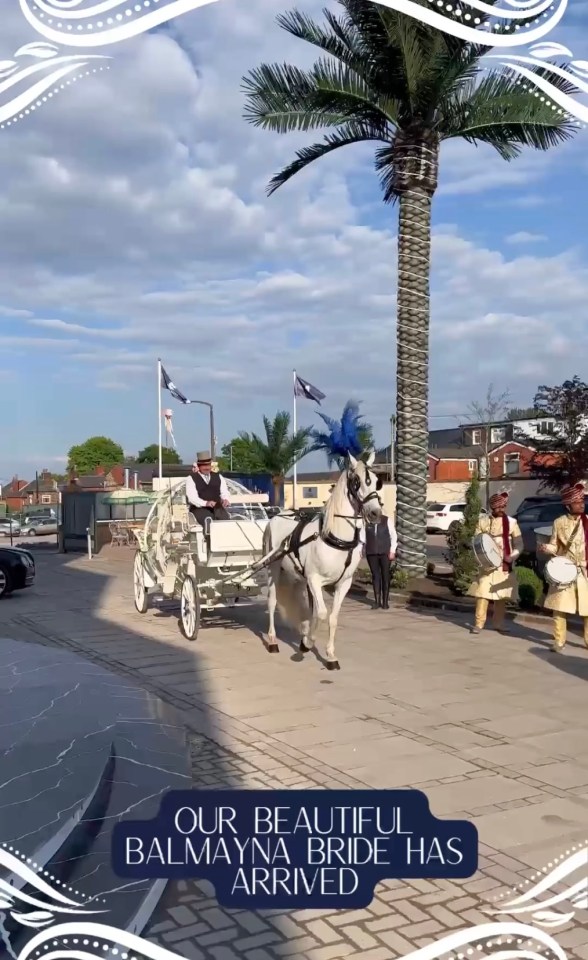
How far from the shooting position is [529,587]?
37.7 feet

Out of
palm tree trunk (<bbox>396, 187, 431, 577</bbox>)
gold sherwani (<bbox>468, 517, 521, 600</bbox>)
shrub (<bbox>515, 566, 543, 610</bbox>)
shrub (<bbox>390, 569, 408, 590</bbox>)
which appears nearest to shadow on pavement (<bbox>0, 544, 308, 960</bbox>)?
gold sherwani (<bbox>468, 517, 521, 600</bbox>)

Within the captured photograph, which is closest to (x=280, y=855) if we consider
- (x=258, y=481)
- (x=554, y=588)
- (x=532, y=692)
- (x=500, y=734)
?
(x=500, y=734)

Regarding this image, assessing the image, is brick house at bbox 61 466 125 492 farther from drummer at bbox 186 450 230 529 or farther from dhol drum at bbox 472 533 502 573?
dhol drum at bbox 472 533 502 573

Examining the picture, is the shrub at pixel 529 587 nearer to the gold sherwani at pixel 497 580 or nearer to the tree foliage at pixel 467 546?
the tree foliage at pixel 467 546

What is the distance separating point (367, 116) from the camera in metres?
13.8

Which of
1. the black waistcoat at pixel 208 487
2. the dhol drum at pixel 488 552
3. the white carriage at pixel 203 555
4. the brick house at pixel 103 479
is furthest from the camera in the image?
the brick house at pixel 103 479

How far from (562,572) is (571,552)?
1.16ft

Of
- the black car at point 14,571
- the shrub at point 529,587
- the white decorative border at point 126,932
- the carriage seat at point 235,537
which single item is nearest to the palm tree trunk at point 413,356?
the shrub at point 529,587

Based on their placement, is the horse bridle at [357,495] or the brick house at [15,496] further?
the brick house at [15,496]

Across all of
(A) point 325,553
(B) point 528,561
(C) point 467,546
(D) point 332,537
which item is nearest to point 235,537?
(A) point 325,553

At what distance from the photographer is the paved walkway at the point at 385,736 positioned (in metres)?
3.56

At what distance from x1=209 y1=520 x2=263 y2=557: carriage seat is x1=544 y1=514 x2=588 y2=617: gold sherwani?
11.3 ft

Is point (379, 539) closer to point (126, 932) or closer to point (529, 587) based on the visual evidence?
point (529, 587)

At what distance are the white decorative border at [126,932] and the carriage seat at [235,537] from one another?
615 cm
